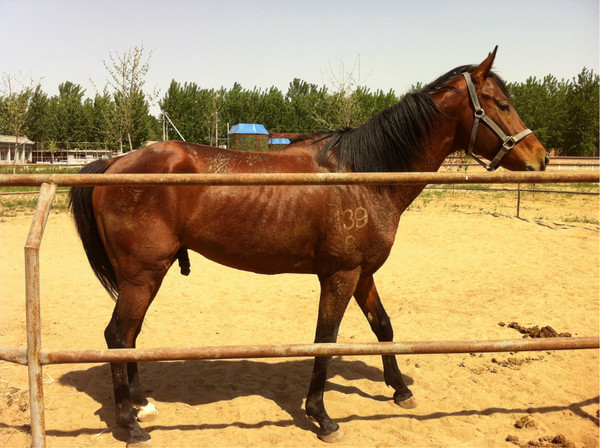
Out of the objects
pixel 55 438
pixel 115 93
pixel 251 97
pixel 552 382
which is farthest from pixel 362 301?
pixel 251 97

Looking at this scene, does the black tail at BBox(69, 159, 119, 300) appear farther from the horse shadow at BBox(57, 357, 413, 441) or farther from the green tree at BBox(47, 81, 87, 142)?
the green tree at BBox(47, 81, 87, 142)

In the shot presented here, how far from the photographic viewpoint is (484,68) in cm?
277

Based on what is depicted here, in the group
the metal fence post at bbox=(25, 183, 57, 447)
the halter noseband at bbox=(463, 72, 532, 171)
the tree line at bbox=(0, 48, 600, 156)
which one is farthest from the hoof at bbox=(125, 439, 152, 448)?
the tree line at bbox=(0, 48, 600, 156)

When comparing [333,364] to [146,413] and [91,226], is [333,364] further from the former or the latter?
[91,226]

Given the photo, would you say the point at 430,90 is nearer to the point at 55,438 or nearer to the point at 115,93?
the point at 55,438

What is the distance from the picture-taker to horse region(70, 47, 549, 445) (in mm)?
2666

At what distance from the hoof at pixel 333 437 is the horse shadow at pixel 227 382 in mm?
139

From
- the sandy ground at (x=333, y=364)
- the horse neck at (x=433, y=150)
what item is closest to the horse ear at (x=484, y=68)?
the horse neck at (x=433, y=150)

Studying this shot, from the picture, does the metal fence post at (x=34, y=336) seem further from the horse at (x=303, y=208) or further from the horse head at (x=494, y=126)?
the horse head at (x=494, y=126)

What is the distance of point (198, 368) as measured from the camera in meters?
3.79

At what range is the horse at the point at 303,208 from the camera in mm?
2666

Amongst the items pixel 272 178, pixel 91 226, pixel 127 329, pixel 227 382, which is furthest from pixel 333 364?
pixel 272 178

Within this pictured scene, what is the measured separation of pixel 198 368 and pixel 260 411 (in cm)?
99

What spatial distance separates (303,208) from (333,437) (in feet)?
4.81
